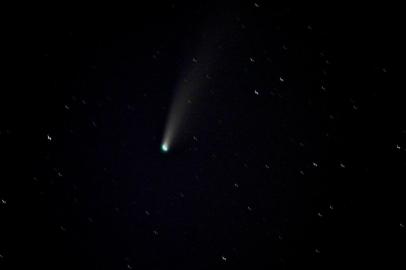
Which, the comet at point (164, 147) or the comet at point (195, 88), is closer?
the comet at point (195, 88)

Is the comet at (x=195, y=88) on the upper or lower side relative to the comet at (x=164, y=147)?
upper

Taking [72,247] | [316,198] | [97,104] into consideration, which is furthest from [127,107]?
[316,198]

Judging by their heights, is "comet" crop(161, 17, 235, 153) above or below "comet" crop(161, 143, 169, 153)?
above

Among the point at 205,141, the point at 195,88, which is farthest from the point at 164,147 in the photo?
the point at 195,88

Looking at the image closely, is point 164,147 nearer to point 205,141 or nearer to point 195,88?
point 205,141

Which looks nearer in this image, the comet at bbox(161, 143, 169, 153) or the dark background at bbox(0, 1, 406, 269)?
the dark background at bbox(0, 1, 406, 269)

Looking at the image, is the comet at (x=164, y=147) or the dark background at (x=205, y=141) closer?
the dark background at (x=205, y=141)

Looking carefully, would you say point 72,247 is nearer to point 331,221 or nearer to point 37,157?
point 37,157

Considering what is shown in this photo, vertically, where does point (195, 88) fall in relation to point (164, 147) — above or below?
above
